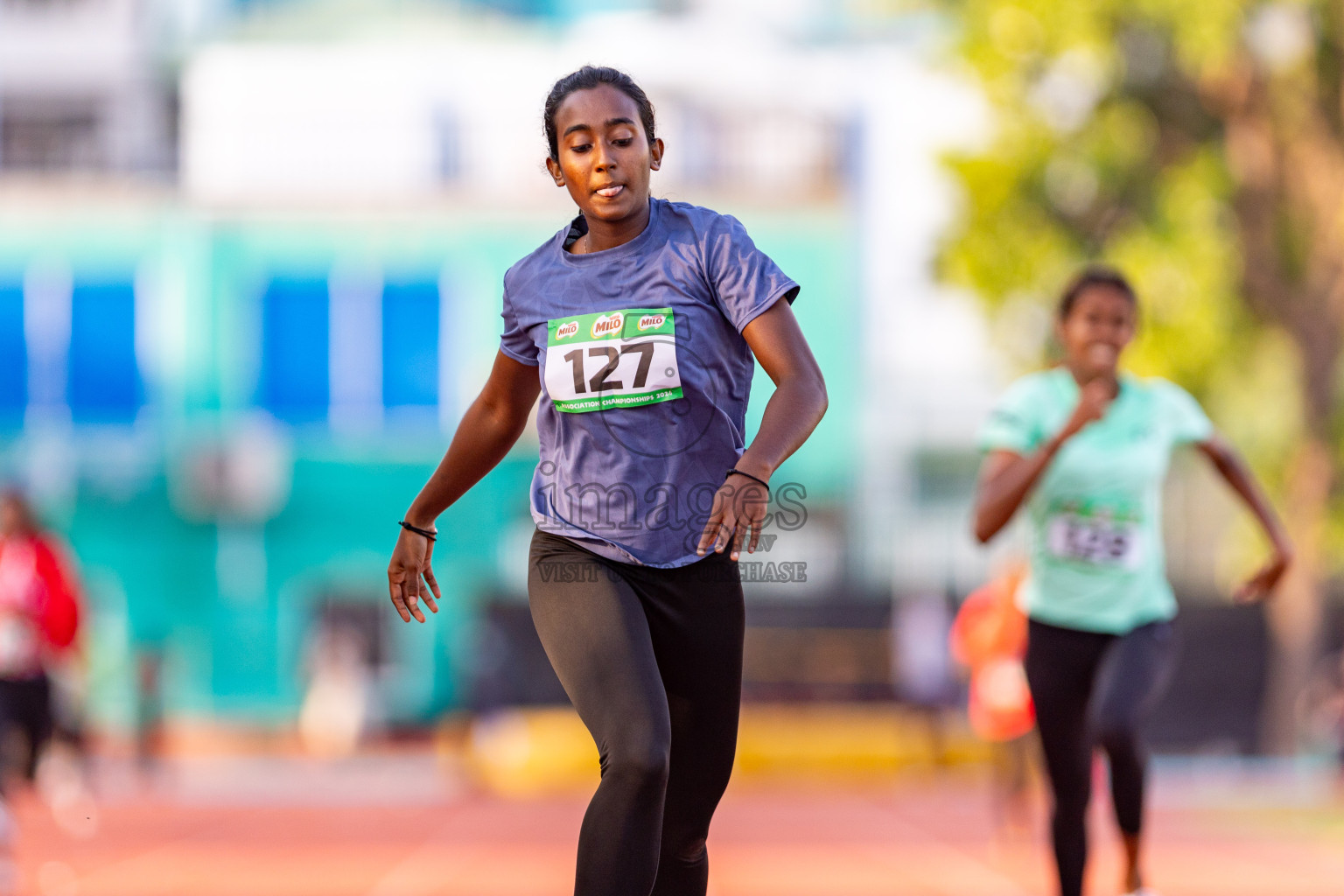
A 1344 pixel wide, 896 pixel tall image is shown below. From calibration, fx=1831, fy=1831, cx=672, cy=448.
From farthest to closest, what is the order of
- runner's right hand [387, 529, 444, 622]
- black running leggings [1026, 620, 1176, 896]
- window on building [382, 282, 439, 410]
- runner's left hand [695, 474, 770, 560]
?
1. window on building [382, 282, 439, 410]
2. black running leggings [1026, 620, 1176, 896]
3. runner's right hand [387, 529, 444, 622]
4. runner's left hand [695, 474, 770, 560]

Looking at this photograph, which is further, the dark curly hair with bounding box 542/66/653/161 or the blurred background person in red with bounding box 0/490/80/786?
the blurred background person in red with bounding box 0/490/80/786

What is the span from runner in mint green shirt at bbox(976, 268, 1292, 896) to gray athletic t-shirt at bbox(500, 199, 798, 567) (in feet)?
5.60

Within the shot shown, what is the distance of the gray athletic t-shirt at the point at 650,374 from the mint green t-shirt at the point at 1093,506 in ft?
6.22

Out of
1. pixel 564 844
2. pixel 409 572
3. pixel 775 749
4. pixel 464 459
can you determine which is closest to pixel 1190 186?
pixel 775 749

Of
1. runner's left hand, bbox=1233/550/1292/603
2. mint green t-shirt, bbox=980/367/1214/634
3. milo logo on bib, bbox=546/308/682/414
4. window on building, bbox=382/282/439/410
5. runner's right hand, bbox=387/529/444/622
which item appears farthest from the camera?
window on building, bbox=382/282/439/410

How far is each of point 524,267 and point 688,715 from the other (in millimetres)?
1076

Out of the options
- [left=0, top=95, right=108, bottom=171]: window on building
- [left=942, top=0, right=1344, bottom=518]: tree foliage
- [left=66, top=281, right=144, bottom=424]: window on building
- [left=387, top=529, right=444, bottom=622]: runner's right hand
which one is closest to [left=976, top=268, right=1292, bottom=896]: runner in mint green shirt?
[left=387, top=529, right=444, bottom=622]: runner's right hand

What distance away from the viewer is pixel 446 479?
171 inches

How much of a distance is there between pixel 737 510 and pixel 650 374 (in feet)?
1.55

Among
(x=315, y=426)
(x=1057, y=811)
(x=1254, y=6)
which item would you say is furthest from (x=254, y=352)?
(x=1057, y=811)

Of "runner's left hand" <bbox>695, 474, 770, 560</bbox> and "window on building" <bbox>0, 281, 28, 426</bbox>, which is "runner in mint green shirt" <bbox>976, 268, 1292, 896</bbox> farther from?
"window on building" <bbox>0, 281, 28, 426</bbox>

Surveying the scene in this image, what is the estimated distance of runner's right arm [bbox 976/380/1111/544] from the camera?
5348 millimetres

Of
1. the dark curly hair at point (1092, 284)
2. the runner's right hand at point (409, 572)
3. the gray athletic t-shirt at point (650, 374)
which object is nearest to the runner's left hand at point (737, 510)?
the gray athletic t-shirt at point (650, 374)

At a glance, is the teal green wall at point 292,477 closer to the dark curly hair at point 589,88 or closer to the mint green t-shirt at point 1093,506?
the mint green t-shirt at point 1093,506
